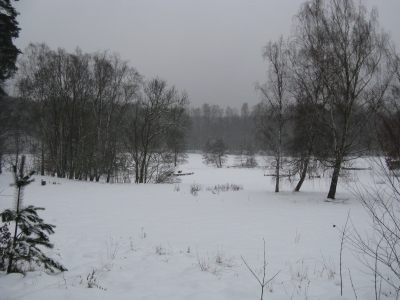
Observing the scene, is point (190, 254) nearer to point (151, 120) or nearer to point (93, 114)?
point (151, 120)

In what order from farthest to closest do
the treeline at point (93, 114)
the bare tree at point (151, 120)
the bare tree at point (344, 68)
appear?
the bare tree at point (151, 120) < the treeline at point (93, 114) < the bare tree at point (344, 68)

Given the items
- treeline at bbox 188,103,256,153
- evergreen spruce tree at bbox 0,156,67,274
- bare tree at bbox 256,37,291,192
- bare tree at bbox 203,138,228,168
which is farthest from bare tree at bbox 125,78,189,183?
treeline at bbox 188,103,256,153

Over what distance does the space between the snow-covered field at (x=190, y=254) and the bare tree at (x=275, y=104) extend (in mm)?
5557

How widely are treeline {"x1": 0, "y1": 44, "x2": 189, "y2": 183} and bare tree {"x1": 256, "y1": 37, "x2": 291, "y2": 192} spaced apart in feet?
31.0

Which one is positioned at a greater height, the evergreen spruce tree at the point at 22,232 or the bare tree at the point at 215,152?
the bare tree at the point at 215,152

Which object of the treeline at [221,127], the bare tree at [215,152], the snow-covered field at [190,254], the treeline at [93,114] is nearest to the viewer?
the snow-covered field at [190,254]

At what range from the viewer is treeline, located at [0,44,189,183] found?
20078 mm

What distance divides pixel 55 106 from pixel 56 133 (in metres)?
2.85

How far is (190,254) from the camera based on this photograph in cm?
502

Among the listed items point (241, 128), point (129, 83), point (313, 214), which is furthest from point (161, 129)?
point (241, 128)

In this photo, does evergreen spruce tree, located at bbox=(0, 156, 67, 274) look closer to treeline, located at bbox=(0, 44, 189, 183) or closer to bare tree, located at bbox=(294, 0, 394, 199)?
bare tree, located at bbox=(294, 0, 394, 199)

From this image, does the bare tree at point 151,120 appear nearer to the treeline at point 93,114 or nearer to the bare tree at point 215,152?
the treeline at point 93,114

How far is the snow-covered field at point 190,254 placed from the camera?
339cm

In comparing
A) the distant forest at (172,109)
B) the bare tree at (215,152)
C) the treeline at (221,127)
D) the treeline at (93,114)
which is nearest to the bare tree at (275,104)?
the distant forest at (172,109)
